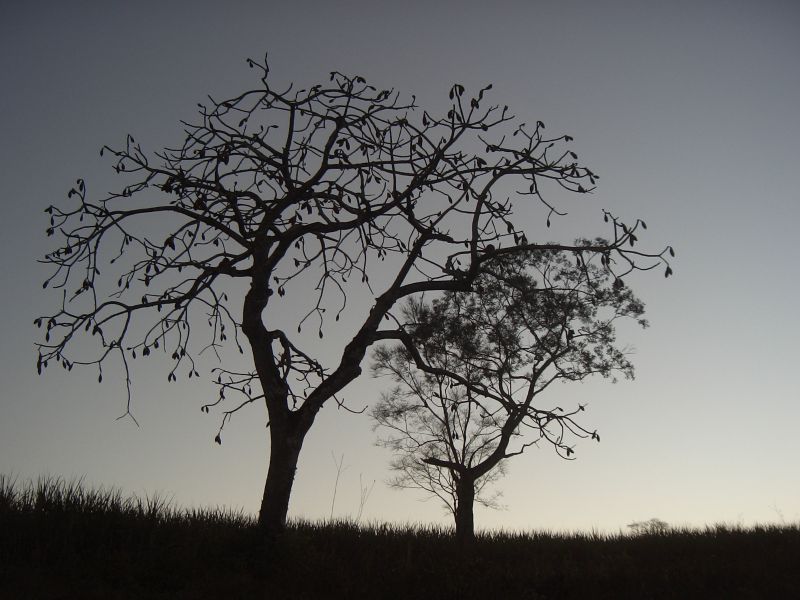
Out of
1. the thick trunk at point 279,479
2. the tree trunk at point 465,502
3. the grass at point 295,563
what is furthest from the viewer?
the tree trunk at point 465,502

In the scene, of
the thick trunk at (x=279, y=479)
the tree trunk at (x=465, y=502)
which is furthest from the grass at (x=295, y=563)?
the tree trunk at (x=465, y=502)

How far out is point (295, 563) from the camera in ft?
28.0

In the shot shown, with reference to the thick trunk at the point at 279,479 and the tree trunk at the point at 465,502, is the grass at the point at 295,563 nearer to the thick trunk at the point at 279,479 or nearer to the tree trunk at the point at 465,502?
the thick trunk at the point at 279,479

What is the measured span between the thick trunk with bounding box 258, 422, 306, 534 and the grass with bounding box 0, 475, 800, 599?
247 millimetres

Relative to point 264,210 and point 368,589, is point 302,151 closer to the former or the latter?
point 264,210

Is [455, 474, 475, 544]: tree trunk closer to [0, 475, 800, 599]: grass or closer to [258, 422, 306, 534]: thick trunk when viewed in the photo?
[0, 475, 800, 599]: grass

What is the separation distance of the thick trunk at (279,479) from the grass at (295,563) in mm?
247

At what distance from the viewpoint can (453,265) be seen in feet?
33.6

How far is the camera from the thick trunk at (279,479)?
9.09 meters

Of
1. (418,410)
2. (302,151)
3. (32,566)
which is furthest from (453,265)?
(418,410)

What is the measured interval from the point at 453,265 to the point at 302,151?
2836 millimetres

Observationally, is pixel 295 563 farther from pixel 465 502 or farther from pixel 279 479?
pixel 465 502

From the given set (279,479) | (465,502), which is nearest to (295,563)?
(279,479)

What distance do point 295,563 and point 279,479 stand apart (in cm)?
116
